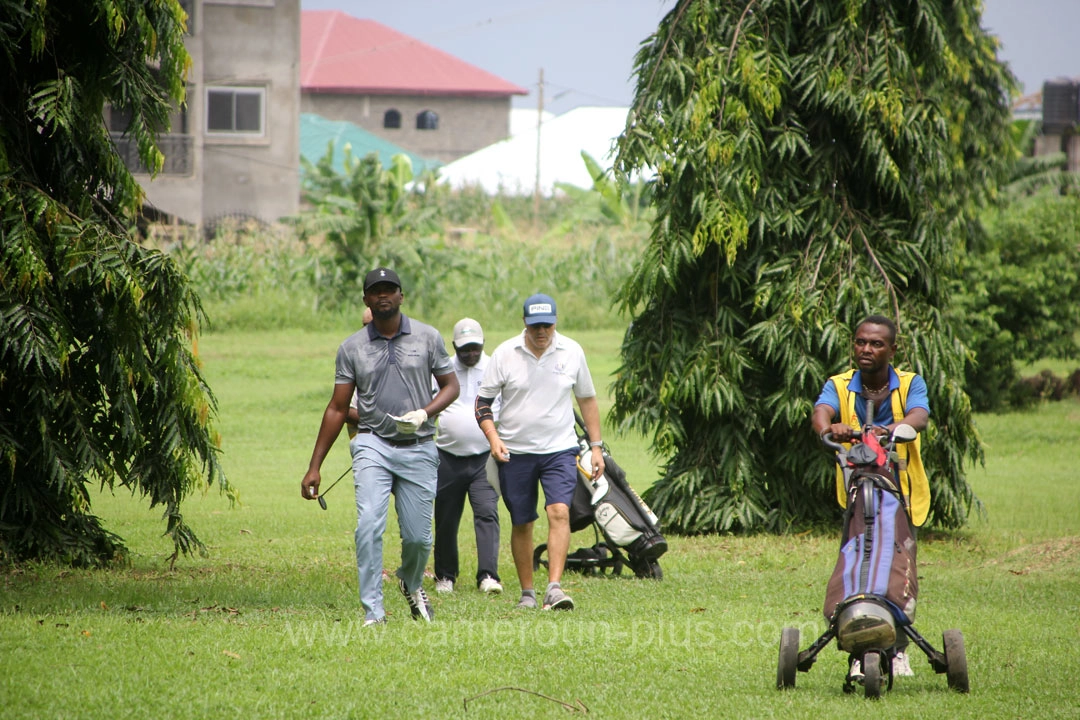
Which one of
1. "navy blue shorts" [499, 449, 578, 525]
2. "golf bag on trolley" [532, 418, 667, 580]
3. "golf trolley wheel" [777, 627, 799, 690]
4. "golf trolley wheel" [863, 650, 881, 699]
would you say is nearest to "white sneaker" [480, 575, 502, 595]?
"golf bag on trolley" [532, 418, 667, 580]

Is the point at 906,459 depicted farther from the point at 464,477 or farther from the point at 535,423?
the point at 464,477

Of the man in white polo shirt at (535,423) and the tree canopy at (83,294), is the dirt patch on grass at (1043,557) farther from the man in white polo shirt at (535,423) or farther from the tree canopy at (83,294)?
the tree canopy at (83,294)

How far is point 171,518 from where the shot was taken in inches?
347

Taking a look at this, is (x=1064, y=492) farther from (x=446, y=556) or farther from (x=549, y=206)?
(x=549, y=206)

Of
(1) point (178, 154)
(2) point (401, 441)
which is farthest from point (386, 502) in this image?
(1) point (178, 154)

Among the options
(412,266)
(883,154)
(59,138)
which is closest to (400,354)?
(59,138)

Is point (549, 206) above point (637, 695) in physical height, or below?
above

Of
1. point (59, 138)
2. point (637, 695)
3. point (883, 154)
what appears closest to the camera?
point (637, 695)

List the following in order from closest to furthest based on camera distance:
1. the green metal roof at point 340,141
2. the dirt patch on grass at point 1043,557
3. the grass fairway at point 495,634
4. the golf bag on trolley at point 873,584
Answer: the golf bag on trolley at point 873,584 < the grass fairway at point 495,634 < the dirt patch on grass at point 1043,557 < the green metal roof at point 340,141

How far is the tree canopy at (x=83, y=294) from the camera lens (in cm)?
770

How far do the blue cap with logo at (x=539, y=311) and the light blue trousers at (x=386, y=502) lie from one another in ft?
3.92

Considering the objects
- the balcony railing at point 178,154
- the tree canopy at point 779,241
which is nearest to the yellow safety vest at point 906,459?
the tree canopy at point 779,241

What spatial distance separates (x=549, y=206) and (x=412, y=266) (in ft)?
76.5

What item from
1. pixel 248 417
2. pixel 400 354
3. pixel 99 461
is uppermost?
pixel 400 354
